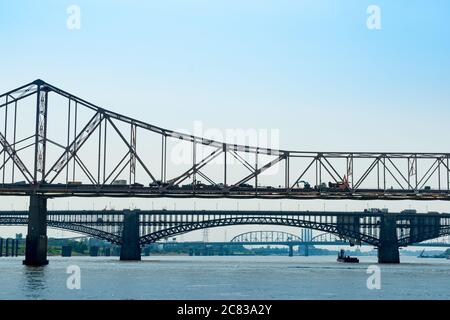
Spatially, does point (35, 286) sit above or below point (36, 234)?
below

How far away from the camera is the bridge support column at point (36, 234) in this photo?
140 metres

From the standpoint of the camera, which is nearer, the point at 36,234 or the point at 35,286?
the point at 35,286

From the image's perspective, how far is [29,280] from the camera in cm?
9419

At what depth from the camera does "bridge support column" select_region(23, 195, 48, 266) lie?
140 metres

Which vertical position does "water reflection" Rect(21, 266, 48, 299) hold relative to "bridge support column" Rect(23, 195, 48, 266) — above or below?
below

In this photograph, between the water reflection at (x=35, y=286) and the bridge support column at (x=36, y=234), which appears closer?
the water reflection at (x=35, y=286)

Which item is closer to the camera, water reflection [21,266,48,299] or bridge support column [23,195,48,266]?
water reflection [21,266,48,299]

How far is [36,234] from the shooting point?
13988 cm

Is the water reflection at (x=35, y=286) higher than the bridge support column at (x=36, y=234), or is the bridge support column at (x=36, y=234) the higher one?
the bridge support column at (x=36, y=234)

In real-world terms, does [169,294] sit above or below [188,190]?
below

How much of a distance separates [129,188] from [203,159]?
13535mm

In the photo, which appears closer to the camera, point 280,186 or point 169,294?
point 169,294
